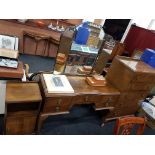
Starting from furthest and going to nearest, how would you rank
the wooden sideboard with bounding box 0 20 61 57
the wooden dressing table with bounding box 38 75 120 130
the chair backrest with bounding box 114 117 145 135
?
the wooden sideboard with bounding box 0 20 61 57, the wooden dressing table with bounding box 38 75 120 130, the chair backrest with bounding box 114 117 145 135

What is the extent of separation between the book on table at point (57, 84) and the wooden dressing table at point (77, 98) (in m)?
0.04

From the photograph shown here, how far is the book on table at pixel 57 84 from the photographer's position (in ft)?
6.78

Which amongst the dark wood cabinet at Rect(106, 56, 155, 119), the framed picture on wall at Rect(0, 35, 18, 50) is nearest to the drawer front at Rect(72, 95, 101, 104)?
the dark wood cabinet at Rect(106, 56, 155, 119)

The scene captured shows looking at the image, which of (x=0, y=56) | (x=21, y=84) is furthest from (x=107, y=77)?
(x=0, y=56)

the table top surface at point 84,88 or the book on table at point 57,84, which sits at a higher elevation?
the book on table at point 57,84

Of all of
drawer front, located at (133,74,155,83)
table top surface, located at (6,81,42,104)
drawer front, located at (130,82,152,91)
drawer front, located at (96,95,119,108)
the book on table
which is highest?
drawer front, located at (133,74,155,83)

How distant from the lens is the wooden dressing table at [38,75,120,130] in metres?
2.06

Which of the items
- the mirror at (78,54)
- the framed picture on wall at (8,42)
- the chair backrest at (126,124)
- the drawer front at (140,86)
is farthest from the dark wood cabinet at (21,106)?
the framed picture on wall at (8,42)

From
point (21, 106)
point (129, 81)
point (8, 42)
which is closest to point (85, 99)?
point (129, 81)

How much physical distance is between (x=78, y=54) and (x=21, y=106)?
1243 millimetres

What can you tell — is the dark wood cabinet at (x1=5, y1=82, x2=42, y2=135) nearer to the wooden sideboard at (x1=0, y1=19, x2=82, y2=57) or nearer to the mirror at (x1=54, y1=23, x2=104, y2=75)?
the mirror at (x1=54, y1=23, x2=104, y2=75)

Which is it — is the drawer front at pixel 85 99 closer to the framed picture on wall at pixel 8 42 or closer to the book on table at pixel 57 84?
the book on table at pixel 57 84

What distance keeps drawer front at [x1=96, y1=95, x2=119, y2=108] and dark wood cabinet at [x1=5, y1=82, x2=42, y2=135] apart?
3.06ft

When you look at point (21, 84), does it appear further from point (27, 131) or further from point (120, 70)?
point (120, 70)
